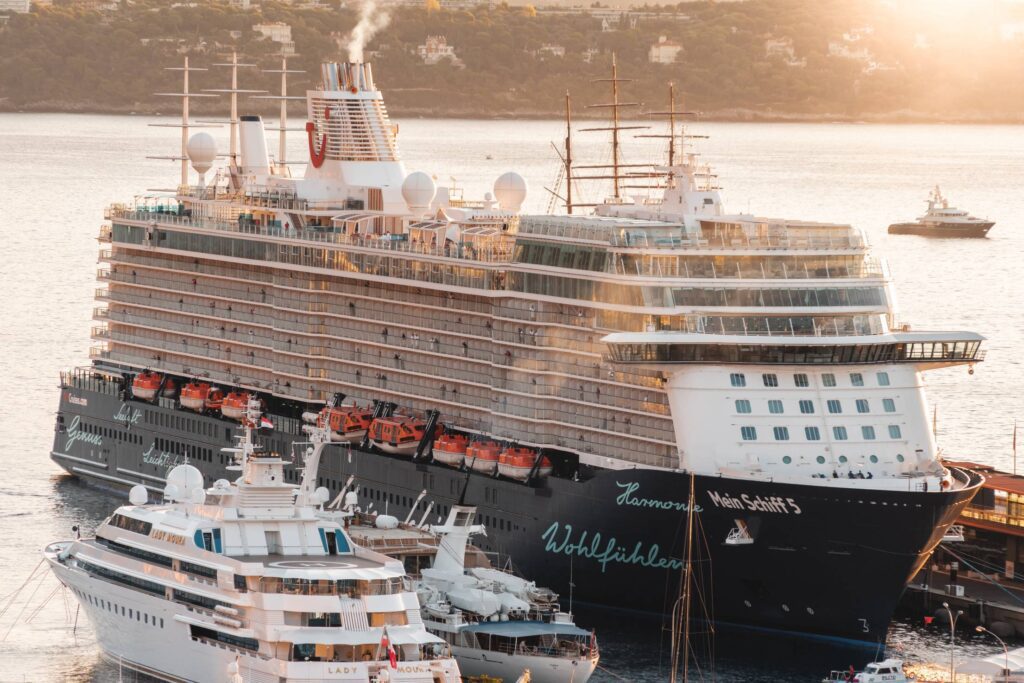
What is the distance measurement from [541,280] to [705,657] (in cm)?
1210

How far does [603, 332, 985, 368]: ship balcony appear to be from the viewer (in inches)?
2382

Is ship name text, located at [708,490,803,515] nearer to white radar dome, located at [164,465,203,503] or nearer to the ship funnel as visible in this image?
A: white radar dome, located at [164,465,203,503]

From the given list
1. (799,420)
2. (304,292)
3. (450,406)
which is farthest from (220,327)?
(799,420)

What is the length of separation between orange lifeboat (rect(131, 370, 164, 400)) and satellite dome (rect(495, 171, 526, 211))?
42.1 ft

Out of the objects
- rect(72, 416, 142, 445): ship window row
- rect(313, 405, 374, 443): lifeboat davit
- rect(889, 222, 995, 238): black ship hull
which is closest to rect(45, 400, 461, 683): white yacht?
rect(313, 405, 374, 443): lifeboat davit

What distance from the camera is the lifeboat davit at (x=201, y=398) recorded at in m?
77.2

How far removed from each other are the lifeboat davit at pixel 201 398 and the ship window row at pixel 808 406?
22.4m

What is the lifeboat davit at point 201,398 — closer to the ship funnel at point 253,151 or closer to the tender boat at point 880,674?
the ship funnel at point 253,151

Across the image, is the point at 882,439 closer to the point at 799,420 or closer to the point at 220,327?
the point at 799,420

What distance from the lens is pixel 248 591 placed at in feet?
172

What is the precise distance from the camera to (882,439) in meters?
60.8

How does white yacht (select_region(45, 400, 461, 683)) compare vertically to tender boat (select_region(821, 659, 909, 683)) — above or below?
above

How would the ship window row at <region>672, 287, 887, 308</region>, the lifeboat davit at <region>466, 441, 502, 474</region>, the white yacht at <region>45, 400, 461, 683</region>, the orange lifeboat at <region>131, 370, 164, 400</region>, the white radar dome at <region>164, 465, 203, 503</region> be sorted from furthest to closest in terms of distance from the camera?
1. the orange lifeboat at <region>131, 370, 164, 400</region>
2. the lifeboat davit at <region>466, 441, 502, 474</region>
3. the ship window row at <region>672, 287, 887, 308</region>
4. the white radar dome at <region>164, 465, 203, 503</region>
5. the white yacht at <region>45, 400, 461, 683</region>

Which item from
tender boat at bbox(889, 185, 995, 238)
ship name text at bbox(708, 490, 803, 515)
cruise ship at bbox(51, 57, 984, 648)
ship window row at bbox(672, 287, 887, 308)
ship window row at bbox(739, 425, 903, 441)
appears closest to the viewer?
ship name text at bbox(708, 490, 803, 515)
